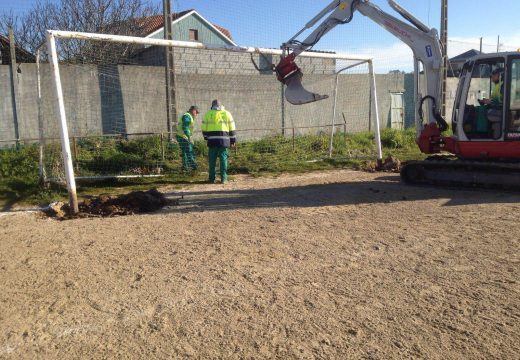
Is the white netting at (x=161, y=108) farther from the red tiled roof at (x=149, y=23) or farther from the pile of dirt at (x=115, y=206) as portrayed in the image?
the red tiled roof at (x=149, y=23)

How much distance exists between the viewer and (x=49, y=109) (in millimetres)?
11148

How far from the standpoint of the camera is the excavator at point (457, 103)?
7.88 metres

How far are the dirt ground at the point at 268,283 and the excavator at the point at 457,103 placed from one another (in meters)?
1.23

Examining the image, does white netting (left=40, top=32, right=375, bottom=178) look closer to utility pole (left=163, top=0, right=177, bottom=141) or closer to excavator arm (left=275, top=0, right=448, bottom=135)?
utility pole (left=163, top=0, right=177, bottom=141)

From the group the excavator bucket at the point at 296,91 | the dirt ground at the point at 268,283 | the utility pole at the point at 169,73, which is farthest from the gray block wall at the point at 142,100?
the dirt ground at the point at 268,283

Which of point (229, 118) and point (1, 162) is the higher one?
point (229, 118)

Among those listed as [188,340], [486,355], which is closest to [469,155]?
[486,355]

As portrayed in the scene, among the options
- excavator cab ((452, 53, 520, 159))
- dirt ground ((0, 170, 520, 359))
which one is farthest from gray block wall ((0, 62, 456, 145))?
excavator cab ((452, 53, 520, 159))

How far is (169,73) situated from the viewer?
11484 millimetres

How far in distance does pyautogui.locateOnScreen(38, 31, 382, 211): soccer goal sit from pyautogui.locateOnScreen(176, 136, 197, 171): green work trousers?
0.25m

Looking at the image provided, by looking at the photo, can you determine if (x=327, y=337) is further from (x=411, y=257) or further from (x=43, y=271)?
(x=43, y=271)

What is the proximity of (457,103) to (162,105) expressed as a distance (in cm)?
761

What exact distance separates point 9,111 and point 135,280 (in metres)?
8.49

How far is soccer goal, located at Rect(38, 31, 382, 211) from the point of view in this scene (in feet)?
34.0
